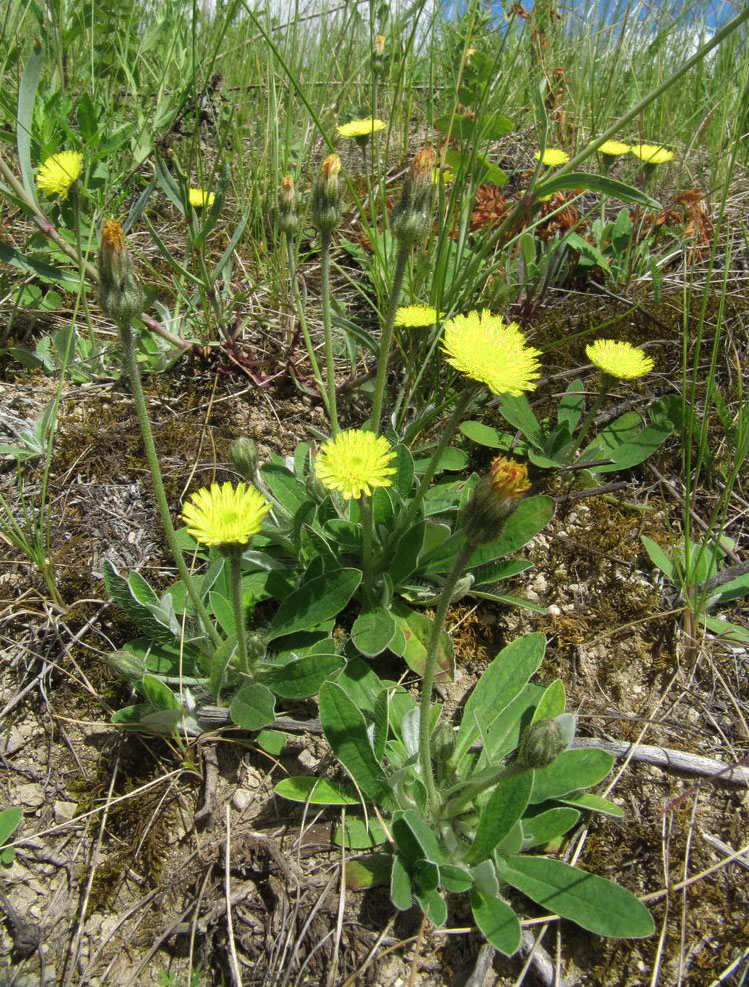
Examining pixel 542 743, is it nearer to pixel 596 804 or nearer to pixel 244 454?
pixel 596 804

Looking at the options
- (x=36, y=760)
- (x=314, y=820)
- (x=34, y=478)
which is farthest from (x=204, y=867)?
(x=34, y=478)

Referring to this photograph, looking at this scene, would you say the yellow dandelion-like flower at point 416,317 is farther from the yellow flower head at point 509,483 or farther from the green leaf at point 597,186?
the yellow flower head at point 509,483

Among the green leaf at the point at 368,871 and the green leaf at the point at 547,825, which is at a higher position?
the green leaf at the point at 547,825

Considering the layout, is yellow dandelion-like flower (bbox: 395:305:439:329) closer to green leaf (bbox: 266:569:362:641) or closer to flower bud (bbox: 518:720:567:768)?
green leaf (bbox: 266:569:362:641)

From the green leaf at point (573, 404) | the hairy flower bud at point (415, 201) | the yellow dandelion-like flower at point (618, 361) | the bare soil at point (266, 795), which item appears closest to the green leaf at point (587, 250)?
the green leaf at point (573, 404)

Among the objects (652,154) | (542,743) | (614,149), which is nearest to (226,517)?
(542,743)

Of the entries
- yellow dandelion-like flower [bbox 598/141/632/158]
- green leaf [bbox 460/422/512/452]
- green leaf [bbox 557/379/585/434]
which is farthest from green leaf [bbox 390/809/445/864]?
yellow dandelion-like flower [bbox 598/141/632/158]

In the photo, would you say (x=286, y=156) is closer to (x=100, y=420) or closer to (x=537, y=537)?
(x=100, y=420)
